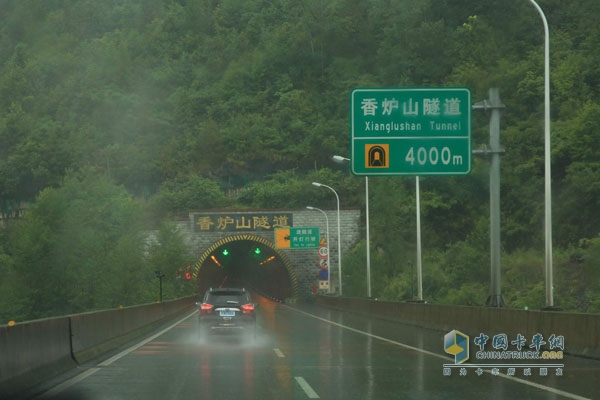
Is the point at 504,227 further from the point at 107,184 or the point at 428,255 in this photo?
the point at 107,184

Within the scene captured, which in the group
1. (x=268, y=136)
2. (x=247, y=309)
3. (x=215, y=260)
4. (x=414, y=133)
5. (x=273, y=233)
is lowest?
(x=215, y=260)

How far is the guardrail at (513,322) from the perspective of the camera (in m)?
17.4

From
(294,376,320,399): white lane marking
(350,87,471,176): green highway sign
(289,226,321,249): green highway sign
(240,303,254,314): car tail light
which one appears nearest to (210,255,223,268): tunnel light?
(289,226,321,249): green highway sign

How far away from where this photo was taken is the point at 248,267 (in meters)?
128

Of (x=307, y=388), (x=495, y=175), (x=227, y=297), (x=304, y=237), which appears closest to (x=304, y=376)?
(x=307, y=388)

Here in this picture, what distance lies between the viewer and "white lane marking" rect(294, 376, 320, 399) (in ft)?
39.3

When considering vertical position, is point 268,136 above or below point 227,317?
above

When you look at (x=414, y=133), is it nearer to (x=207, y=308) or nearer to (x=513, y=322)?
(x=513, y=322)

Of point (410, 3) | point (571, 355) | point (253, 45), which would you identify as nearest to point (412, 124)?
point (571, 355)

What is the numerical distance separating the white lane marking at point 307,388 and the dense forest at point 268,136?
1498 inches

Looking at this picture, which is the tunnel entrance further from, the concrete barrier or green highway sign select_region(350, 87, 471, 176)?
the concrete barrier

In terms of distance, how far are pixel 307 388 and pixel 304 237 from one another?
6397 cm

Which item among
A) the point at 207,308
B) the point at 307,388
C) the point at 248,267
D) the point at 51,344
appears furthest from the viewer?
the point at 248,267

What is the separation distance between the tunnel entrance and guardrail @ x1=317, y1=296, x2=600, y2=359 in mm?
48046
